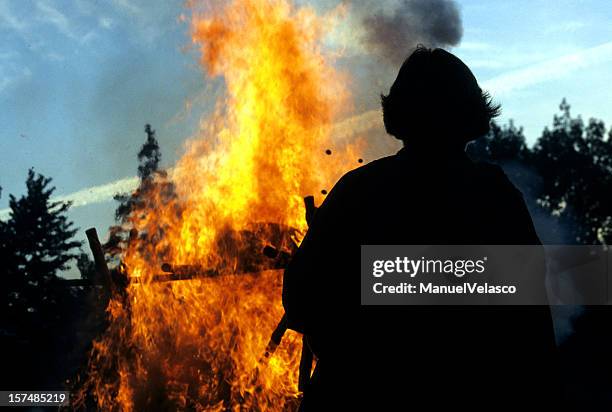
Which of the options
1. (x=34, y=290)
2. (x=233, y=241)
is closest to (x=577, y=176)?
(x=34, y=290)

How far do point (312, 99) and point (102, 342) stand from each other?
5888 mm

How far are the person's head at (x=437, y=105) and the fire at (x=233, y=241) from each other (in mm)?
6410

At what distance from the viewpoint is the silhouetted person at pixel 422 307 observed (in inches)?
75.2

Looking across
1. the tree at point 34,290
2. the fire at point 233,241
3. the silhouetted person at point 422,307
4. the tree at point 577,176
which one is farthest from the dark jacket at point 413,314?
the tree at point 577,176

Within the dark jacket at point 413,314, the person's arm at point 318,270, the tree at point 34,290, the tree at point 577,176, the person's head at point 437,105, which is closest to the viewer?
the dark jacket at point 413,314

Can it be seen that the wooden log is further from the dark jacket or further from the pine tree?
the pine tree

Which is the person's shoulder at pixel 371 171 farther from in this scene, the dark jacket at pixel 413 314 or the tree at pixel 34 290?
the tree at pixel 34 290

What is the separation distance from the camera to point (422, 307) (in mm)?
1979

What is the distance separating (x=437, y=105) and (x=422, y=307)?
A: 740 mm

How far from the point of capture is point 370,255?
2.09 metres

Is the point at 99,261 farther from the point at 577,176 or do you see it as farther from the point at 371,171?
the point at 577,176

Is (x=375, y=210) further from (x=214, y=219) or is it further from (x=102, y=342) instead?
(x=102, y=342)

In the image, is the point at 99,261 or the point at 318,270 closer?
the point at 318,270

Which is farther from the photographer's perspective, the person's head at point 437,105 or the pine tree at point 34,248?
the pine tree at point 34,248
